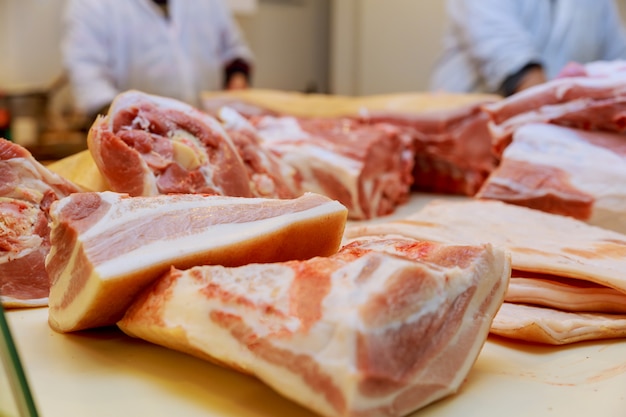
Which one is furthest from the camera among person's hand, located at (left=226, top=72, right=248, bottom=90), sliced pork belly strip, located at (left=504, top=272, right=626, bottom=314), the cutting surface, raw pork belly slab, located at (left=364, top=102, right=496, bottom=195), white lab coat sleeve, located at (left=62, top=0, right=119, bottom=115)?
person's hand, located at (left=226, top=72, right=248, bottom=90)

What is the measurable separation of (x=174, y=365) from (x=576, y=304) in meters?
0.69

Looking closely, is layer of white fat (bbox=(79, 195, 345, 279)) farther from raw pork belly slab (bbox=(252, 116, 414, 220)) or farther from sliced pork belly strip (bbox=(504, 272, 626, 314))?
raw pork belly slab (bbox=(252, 116, 414, 220))

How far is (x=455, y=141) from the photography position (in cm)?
271

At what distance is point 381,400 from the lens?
2.57ft

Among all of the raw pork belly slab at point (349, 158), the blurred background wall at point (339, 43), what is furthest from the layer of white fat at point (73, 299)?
the blurred background wall at point (339, 43)

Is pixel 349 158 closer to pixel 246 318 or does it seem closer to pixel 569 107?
pixel 569 107

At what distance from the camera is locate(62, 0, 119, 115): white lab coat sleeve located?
15.2 ft

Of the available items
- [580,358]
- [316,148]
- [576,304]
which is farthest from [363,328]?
[316,148]

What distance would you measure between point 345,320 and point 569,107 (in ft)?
4.85

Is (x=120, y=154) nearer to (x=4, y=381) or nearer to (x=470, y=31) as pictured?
(x=4, y=381)

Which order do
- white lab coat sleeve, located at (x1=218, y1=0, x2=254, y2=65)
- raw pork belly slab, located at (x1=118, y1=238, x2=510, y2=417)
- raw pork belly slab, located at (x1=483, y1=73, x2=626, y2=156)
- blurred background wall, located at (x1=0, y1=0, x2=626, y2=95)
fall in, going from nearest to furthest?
raw pork belly slab, located at (x1=118, y1=238, x2=510, y2=417)
raw pork belly slab, located at (x1=483, y1=73, x2=626, y2=156)
white lab coat sleeve, located at (x1=218, y1=0, x2=254, y2=65)
blurred background wall, located at (x1=0, y1=0, x2=626, y2=95)

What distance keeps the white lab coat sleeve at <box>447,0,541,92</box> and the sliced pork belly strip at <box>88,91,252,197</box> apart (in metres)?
2.51

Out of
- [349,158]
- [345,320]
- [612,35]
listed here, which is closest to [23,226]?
[345,320]

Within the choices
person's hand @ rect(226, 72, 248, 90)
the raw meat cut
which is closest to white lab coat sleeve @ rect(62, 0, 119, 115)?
person's hand @ rect(226, 72, 248, 90)
